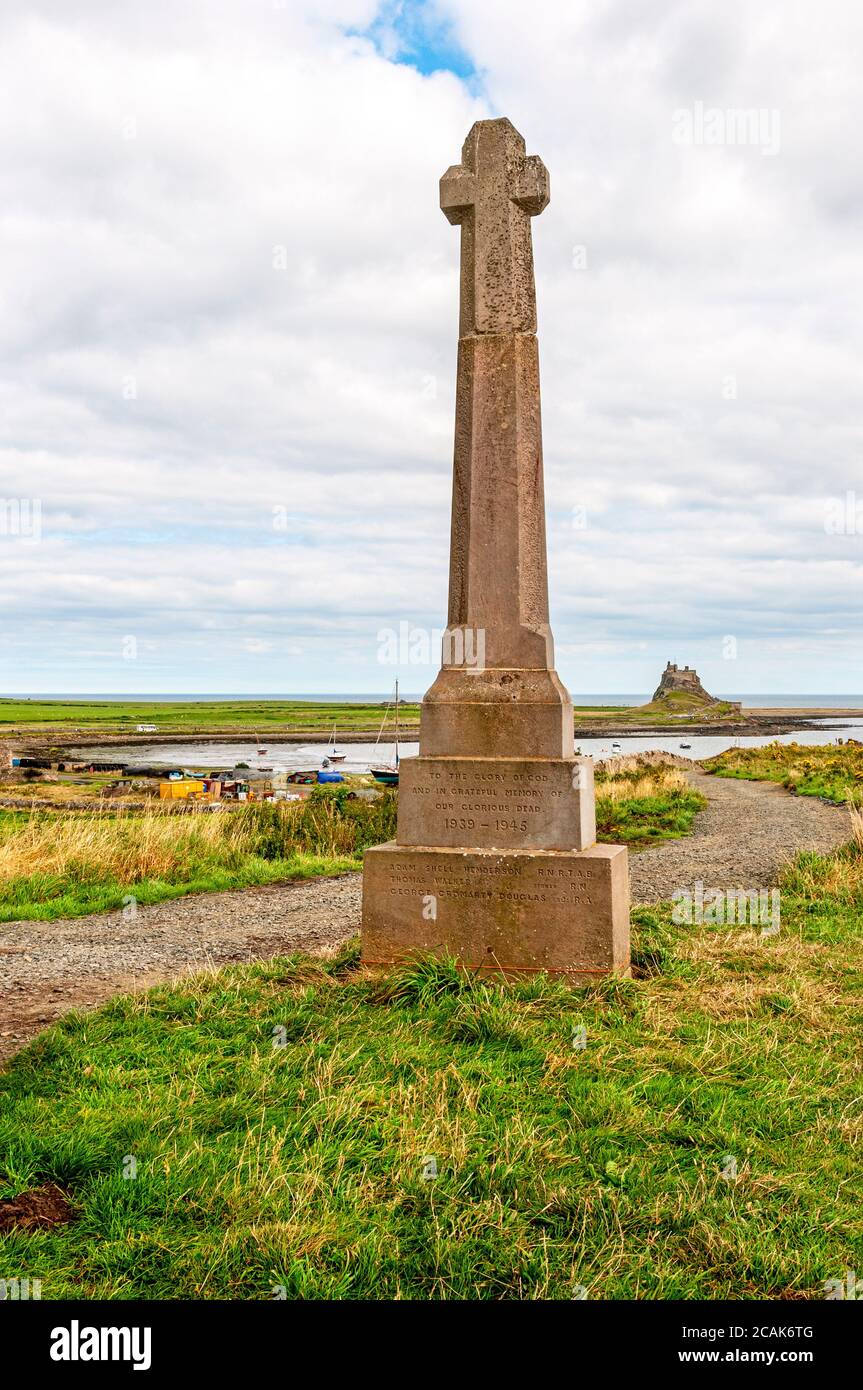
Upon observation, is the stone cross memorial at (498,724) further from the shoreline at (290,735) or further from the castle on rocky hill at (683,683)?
the castle on rocky hill at (683,683)

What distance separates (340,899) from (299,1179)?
23.3 ft

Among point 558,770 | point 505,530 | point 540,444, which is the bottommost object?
point 558,770

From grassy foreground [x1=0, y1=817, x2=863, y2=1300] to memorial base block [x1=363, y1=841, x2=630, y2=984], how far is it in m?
0.27

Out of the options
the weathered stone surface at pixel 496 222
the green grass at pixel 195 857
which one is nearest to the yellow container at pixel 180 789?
the green grass at pixel 195 857

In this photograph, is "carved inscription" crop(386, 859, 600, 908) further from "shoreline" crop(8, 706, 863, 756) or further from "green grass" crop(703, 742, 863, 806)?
"shoreline" crop(8, 706, 863, 756)

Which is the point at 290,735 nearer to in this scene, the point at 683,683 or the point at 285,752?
the point at 285,752

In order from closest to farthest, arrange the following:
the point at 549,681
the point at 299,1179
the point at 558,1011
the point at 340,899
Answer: the point at 299,1179 < the point at 558,1011 < the point at 549,681 < the point at 340,899

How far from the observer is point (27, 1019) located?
5.89 meters

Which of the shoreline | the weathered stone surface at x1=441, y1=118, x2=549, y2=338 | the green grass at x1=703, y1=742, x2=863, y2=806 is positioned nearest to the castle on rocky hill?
the shoreline

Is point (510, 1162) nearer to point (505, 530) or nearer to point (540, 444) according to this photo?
point (505, 530)

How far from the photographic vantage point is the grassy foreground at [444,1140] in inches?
117

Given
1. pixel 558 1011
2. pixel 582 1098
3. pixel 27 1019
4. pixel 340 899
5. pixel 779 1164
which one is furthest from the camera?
pixel 340 899

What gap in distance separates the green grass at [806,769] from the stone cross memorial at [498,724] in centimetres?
1268

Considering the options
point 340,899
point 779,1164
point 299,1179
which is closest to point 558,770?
point 779,1164
